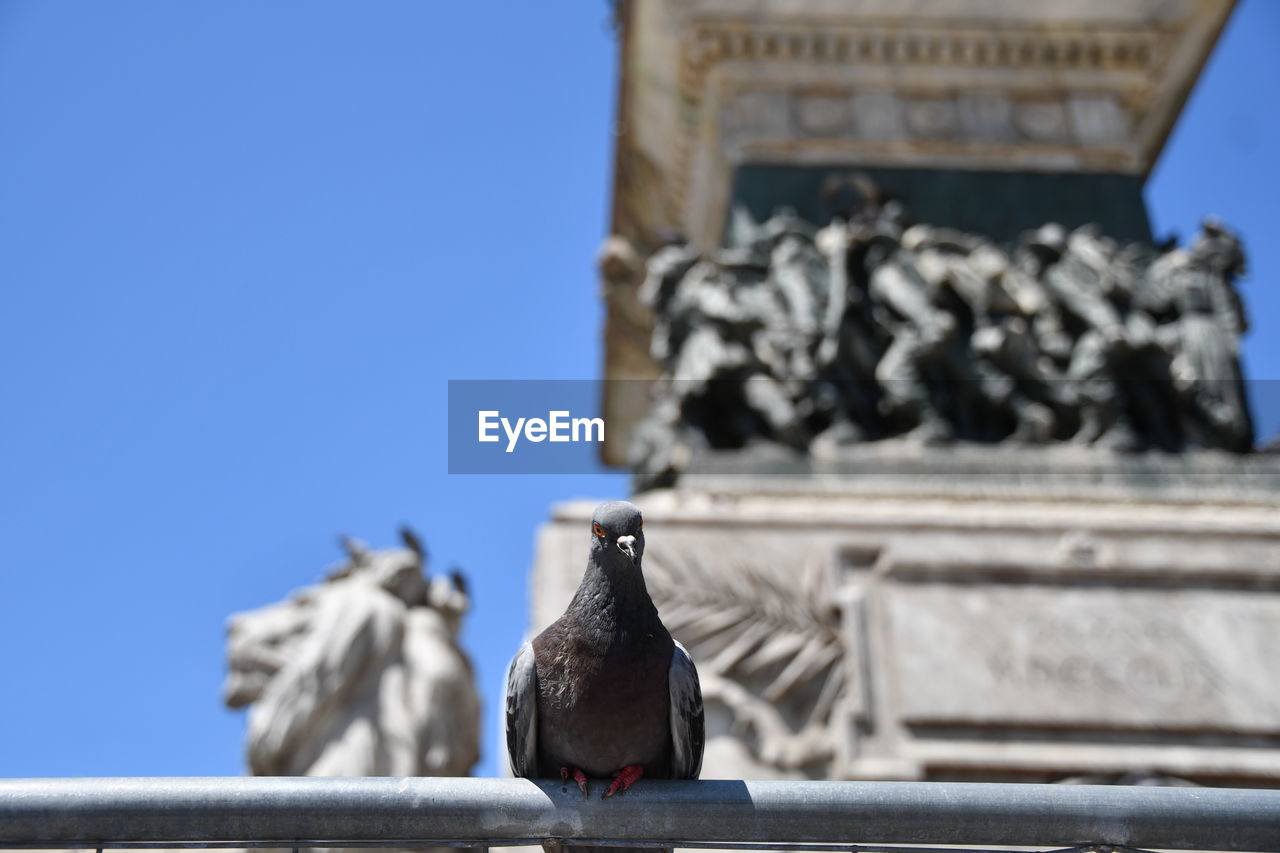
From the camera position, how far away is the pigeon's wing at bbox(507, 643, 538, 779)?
2.90 metres

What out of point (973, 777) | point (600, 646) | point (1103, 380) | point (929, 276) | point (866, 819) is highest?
point (929, 276)

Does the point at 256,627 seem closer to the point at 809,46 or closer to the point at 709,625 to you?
the point at 709,625

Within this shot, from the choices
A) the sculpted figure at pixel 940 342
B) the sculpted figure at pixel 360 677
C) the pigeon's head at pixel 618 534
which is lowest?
the sculpted figure at pixel 360 677

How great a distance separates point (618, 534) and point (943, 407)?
21.2 feet

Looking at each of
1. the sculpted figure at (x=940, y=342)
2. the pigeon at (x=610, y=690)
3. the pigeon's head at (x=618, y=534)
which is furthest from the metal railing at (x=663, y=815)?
the sculpted figure at (x=940, y=342)

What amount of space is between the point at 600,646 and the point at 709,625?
4103 mm

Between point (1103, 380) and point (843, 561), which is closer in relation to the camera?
point (843, 561)

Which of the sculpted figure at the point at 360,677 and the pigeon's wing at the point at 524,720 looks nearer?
the pigeon's wing at the point at 524,720

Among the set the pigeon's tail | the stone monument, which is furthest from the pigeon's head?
the stone monument

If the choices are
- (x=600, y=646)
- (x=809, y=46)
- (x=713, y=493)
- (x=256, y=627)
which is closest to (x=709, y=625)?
(x=713, y=493)

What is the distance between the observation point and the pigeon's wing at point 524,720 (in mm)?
2898

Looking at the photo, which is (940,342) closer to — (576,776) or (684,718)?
(684,718)

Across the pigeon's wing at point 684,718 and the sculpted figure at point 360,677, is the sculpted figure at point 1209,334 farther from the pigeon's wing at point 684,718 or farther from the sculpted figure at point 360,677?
the pigeon's wing at point 684,718

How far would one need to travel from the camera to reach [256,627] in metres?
7.16
